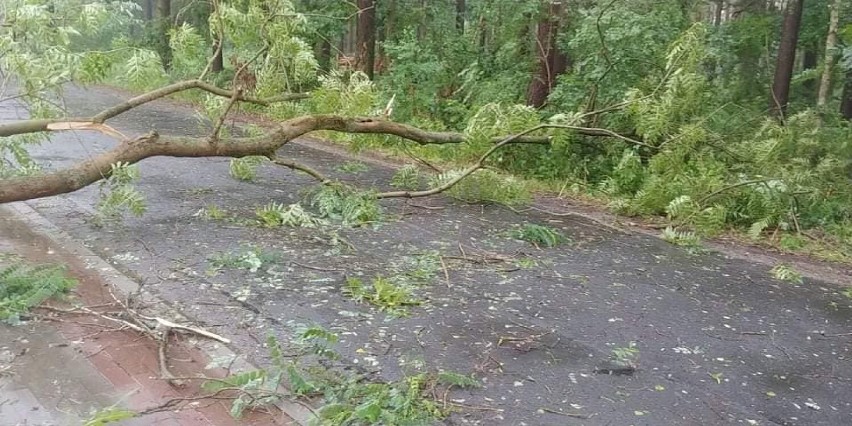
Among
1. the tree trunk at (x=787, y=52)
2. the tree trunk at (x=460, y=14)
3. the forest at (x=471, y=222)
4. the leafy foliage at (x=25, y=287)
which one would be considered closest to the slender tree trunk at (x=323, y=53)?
the tree trunk at (x=460, y=14)

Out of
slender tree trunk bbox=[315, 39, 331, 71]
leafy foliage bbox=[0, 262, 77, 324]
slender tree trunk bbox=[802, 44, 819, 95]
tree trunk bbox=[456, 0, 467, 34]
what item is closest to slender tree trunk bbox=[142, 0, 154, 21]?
slender tree trunk bbox=[315, 39, 331, 71]

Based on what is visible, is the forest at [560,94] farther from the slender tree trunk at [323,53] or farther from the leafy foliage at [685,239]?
the slender tree trunk at [323,53]

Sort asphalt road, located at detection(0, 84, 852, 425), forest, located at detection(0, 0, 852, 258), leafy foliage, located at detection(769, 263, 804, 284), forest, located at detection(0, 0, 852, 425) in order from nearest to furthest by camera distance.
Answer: asphalt road, located at detection(0, 84, 852, 425), forest, located at detection(0, 0, 852, 425), leafy foliage, located at detection(769, 263, 804, 284), forest, located at detection(0, 0, 852, 258)

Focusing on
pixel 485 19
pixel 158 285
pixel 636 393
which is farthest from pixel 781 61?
pixel 158 285

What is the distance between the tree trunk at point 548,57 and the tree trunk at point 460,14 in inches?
117

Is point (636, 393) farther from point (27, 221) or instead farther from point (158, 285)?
point (27, 221)

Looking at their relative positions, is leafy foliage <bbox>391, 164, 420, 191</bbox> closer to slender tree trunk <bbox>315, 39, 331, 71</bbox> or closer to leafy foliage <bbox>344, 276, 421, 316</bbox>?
leafy foliage <bbox>344, 276, 421, 316</bbox>

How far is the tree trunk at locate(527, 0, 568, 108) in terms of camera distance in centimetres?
1059

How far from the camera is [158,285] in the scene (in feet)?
15.3

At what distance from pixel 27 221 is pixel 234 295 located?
2612mm

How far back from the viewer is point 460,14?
48.6 feet

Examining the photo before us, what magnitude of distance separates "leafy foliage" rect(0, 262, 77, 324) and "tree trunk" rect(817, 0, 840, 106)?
11.7m

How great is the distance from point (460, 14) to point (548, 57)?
4611 millimetres

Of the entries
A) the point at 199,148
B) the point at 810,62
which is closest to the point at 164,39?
the point at 199,148
